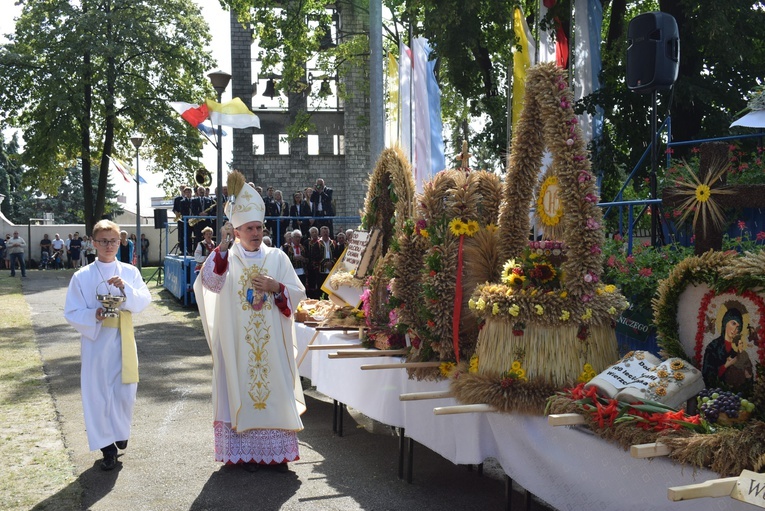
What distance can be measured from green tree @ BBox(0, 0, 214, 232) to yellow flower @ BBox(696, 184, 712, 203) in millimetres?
32330

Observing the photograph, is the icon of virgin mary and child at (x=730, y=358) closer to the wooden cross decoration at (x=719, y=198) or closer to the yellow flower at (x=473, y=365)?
the wooden cross decoration at (x=719, y=198)

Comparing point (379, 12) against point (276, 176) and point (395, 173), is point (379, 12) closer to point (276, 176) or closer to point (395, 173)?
point (395, 173)

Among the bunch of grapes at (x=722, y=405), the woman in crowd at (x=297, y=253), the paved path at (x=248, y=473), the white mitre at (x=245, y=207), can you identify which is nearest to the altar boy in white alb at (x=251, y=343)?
the white mitre at (x=245, y=207)

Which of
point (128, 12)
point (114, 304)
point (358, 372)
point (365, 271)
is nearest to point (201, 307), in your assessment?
point (114, 304)

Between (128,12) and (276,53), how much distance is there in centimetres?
1256

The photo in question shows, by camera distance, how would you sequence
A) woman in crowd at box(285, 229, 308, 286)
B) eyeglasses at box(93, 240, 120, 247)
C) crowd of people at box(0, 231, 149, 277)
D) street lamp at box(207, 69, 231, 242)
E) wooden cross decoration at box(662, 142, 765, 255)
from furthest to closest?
crowd of people at box(0, 231, 149, 277) → woman in crowd at box(285, 229, 308, 286) → street lamp at box(207, 69, 231, 242) → eyeglasses at box(93, 240, 120, 247) → wooden cross decoration at box(662, 142, 765, 255)

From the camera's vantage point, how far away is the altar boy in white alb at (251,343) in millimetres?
6410

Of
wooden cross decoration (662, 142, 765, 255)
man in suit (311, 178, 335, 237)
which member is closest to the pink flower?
wooden cross decoration (662, 142, 765, 255)

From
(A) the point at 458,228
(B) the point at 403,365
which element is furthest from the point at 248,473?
(A) the point at 458,228

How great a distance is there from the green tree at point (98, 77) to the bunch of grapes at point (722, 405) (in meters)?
33.1

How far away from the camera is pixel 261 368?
6.49m

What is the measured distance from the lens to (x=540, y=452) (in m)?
4.59

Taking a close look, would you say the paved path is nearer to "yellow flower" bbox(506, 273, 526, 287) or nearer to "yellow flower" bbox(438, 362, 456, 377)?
"yellow flower" bbox(438, 362, 456, 377)

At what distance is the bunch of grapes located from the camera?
3658 millimetres
